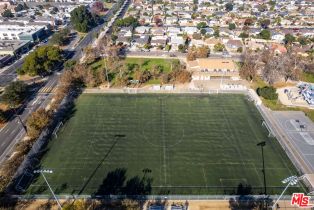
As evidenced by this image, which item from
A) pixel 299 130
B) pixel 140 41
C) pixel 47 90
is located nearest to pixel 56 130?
pixel 47 90

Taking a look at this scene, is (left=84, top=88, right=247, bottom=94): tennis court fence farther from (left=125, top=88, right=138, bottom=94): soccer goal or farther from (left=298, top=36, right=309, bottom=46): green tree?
(left=298, top=36, right=309, bottom=46): green tree

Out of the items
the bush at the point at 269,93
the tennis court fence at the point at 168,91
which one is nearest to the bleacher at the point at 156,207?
the tennis court fence at the point at 168,91

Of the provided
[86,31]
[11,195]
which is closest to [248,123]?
[11,195]

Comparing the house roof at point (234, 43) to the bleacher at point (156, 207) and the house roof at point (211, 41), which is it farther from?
the bleacher at point (156, 207)

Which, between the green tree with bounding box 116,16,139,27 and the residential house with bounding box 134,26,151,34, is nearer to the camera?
the residential house with bounding box 134,26,151,34

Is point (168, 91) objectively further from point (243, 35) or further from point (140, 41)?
point (243, 35)

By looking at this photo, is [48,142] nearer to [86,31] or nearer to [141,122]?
[141,122]

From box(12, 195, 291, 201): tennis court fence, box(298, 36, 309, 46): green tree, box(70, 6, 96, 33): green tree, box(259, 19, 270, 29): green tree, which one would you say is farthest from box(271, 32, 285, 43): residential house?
box(12, 195, 291, 201): tennis court fence
